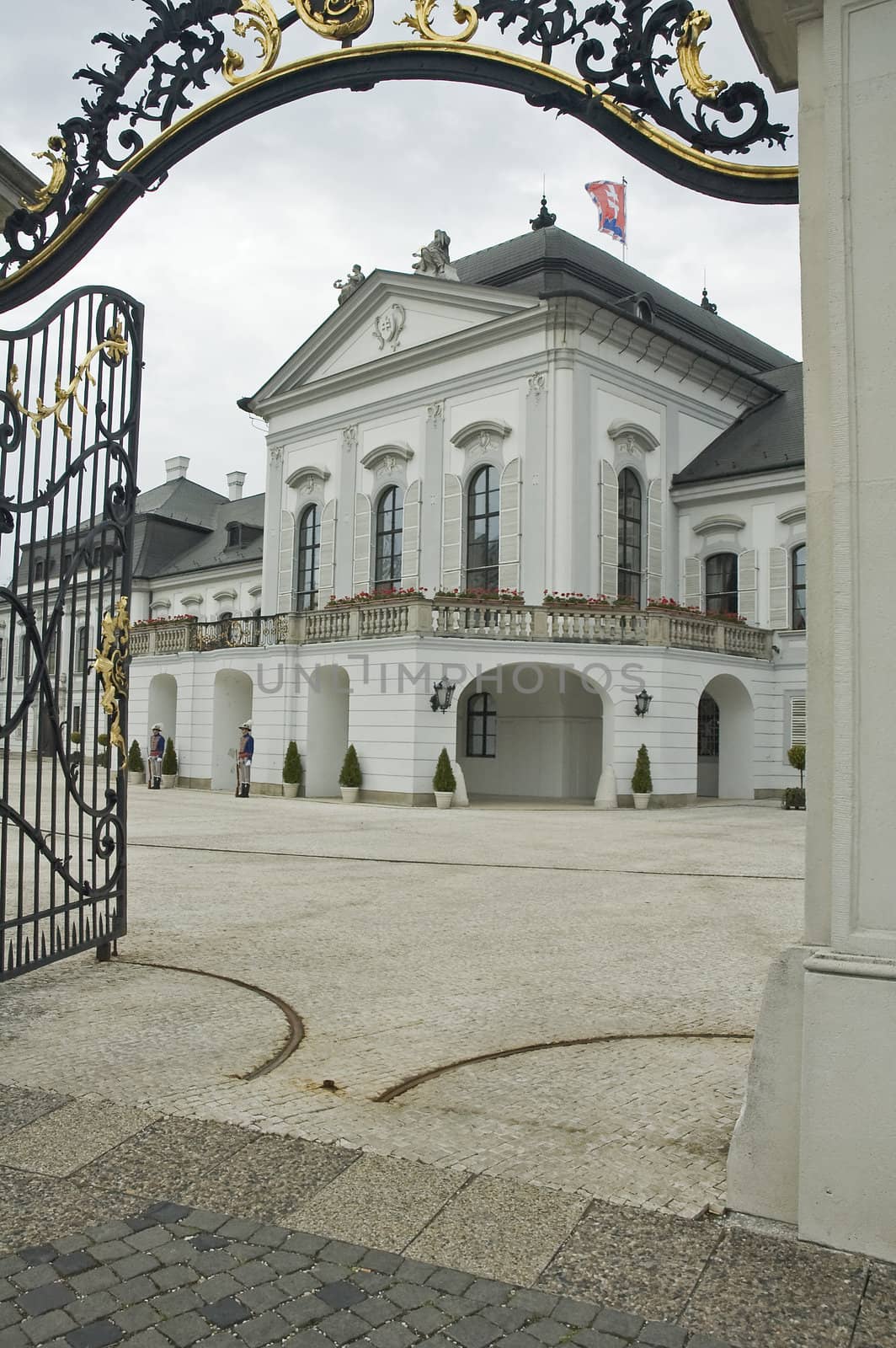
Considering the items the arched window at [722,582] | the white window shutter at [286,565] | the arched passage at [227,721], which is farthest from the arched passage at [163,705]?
the arched window at [722,582]

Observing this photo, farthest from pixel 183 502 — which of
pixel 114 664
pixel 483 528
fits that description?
pixel 114 664

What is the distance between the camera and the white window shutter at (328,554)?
2923 centimetres

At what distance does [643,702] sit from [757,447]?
9239 millimetres

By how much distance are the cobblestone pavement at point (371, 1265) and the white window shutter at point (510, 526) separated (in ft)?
74.2

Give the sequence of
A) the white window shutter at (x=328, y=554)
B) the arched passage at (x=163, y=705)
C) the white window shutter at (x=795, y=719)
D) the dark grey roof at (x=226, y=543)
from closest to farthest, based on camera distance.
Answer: the white window shutter at (x=795, y=719) < the arched passage at (x=163, y=705) < the white window shutter at (x=328, y=554) < the dark grey roof at (x=226, y=543)

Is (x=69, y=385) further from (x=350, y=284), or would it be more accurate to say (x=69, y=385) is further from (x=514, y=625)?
(x=350, y=284)

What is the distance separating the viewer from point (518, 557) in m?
25.1

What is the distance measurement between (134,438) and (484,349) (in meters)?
21.7

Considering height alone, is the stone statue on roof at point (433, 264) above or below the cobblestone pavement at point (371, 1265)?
above

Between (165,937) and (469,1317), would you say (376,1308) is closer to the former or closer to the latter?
(469,1317)

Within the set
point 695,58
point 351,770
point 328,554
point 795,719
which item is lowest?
point 351,770

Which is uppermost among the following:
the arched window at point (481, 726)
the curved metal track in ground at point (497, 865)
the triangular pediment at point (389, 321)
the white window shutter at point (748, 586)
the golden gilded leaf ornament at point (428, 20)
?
the triangular pediment at point (389, 321)

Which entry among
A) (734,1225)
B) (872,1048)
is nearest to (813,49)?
(872,1048)

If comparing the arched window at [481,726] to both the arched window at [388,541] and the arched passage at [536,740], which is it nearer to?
the arched passage at [536,740]
